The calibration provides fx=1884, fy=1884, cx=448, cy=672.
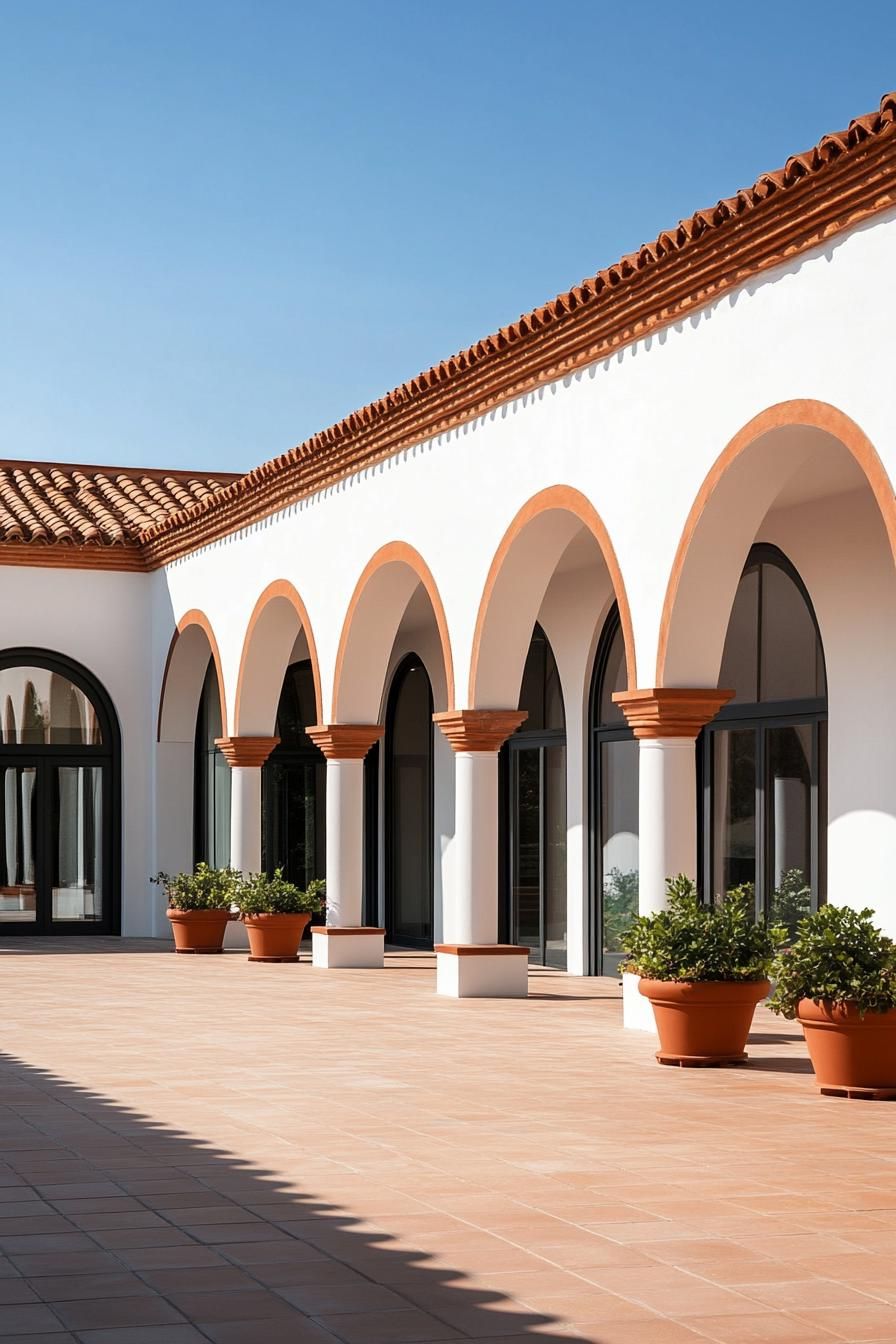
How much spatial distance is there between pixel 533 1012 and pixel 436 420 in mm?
5054

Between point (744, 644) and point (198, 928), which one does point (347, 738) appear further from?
point (744, 644)

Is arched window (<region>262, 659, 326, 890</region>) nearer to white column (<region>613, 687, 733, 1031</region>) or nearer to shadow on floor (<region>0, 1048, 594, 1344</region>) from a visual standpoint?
white column (<region>613, 687, 733, 1031</region>)

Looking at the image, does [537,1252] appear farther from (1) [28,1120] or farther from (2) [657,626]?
(2) [657,626]

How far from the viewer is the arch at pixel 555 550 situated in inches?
→ 516

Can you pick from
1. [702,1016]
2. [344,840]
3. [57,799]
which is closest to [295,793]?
[57,799]

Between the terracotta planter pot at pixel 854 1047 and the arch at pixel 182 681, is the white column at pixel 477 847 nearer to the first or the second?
the terracotta planter pot at pixel 854 1047

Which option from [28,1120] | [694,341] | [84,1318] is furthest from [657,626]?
[84,1318]

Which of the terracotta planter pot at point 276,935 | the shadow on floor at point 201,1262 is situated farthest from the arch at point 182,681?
the shadow on floor at point 201,1262

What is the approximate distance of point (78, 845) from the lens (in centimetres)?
2481

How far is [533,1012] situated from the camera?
1470cm

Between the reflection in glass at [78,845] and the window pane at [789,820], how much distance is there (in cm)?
1170

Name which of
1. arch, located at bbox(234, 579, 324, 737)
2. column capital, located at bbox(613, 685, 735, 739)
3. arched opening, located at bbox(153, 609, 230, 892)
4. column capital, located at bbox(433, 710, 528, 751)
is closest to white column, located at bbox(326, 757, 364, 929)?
arch, located at bbox(234, 579, 324, 737)

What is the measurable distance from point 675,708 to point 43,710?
1365 cm

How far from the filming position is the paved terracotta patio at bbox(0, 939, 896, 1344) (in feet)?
18.8
